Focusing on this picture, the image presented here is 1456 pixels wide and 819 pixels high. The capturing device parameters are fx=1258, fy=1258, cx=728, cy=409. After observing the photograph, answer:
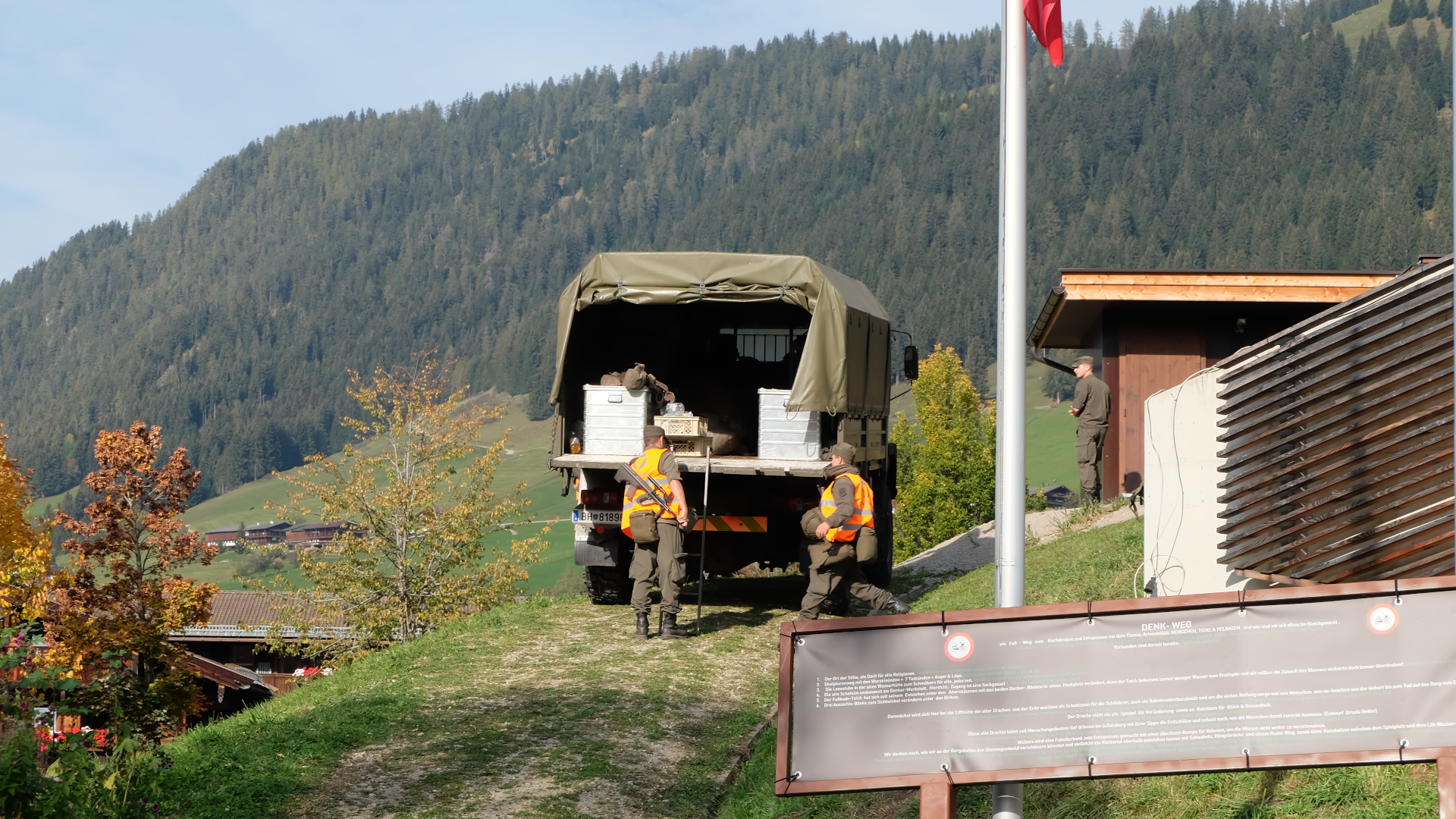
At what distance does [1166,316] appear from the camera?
18.8m

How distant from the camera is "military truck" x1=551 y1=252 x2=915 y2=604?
1183 centimetres

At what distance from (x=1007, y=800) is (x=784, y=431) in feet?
23.9

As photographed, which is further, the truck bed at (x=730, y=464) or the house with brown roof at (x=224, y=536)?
the house with brown roof at (x=224, y=536)

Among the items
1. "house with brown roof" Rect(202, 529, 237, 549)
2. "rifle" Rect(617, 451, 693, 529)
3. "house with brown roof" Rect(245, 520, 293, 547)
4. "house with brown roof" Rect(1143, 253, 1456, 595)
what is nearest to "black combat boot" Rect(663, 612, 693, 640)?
"rifle" Rect(617, 451, 693, 529)

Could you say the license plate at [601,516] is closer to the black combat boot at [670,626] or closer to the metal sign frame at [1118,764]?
the black combat boot at [670,626]

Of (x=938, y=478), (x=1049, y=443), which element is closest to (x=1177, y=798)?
(x=938, y=478)

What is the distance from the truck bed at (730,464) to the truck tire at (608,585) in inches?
60.0

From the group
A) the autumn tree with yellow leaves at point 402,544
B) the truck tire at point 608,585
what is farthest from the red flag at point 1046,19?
the autumn tree with yellow leaves at point 402,544

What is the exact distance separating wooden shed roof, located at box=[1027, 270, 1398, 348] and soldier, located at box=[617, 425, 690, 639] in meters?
8.84

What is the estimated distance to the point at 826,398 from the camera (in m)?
11.7

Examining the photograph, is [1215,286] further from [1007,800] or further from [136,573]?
[136,573]

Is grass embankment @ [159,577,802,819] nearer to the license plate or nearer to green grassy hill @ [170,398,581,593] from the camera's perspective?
the license plate

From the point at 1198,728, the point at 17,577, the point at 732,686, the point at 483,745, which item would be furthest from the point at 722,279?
the point at 17,577

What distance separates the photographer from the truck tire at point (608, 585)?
43.3 feet
